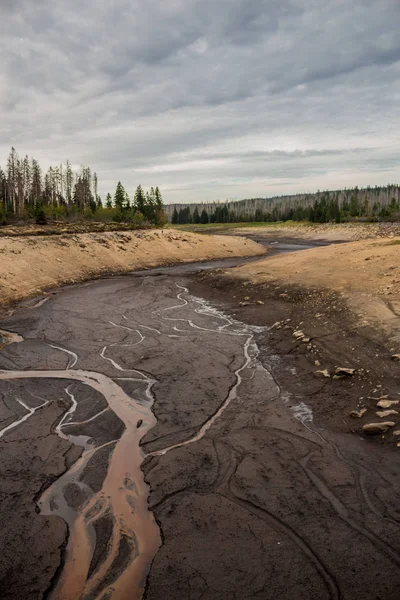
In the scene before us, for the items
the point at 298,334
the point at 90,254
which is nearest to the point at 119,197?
the point at 90,254

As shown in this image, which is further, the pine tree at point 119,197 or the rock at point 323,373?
the pine tree at point 119,197

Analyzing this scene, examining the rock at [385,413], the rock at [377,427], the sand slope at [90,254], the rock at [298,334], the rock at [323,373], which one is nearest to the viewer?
the rock at [377,427]

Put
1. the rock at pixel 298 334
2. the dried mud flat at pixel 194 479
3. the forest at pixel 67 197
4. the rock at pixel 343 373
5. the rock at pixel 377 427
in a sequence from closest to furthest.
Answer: the dried mud flat at pixel 194 479
the rock at pixel 377 427
the rock at pixel 343 373
the rock at pixel 298 334
the forest at pixel 67 197

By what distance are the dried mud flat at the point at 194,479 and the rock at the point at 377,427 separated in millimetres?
294

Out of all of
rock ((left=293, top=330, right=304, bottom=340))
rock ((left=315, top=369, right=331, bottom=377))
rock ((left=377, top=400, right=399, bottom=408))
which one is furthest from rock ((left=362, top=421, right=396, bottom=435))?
rock ((left=293, top=330, right=304, bottom=340))

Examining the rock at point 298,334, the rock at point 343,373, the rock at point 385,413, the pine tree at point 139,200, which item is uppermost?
the pine tree at point 139,200

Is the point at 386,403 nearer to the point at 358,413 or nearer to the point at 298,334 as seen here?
the point at 358,413

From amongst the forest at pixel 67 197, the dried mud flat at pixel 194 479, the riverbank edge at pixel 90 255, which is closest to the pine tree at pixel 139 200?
the forest at pixel 67 197

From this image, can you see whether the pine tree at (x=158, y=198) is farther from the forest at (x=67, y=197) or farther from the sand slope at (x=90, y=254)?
the sand slope at (x=90, y=254)

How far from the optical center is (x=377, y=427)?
8.33 metres

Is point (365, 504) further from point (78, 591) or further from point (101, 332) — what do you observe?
point (101, 332)

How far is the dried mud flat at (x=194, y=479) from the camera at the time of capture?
545cm

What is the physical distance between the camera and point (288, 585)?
521 cm

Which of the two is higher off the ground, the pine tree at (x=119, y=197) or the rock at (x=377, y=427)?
the pine tree at (x=119, y=197)
